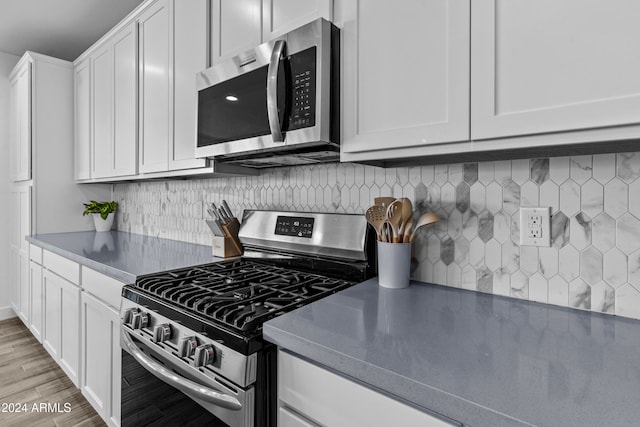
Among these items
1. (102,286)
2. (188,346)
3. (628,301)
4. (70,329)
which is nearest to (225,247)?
(102,286)

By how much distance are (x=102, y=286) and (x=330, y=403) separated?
4.77 feet

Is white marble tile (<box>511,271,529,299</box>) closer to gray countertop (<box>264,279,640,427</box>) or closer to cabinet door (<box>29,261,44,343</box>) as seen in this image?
gray countertop (<box>264,279,640,427</box>)

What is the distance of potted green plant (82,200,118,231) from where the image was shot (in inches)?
118

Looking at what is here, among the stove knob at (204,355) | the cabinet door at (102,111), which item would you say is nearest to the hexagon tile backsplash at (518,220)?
the stove knob at (204,355)

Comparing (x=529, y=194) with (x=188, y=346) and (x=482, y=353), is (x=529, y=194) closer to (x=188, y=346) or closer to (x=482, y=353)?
(x=482, y=353)

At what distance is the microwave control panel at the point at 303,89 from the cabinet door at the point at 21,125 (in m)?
2.91

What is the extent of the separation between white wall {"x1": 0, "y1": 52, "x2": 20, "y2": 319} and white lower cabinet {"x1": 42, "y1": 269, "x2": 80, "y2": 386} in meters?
1.35

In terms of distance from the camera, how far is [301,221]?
4.96 ft

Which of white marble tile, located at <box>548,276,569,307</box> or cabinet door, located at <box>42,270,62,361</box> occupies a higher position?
white marble tile, located at <box>548,276,569,307</box>

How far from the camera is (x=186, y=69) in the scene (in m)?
1.76

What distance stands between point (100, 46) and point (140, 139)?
1045 millimetres

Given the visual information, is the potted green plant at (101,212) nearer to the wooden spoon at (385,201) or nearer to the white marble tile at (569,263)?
the wooden spoon at (385,201)

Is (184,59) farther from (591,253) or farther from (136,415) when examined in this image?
(591,253)

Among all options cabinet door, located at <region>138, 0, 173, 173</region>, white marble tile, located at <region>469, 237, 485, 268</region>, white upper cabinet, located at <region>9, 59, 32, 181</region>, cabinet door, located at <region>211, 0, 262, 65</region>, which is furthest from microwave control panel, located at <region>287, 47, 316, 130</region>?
white upper cabinet, located at <region>9, 59, 32, 181</region>
